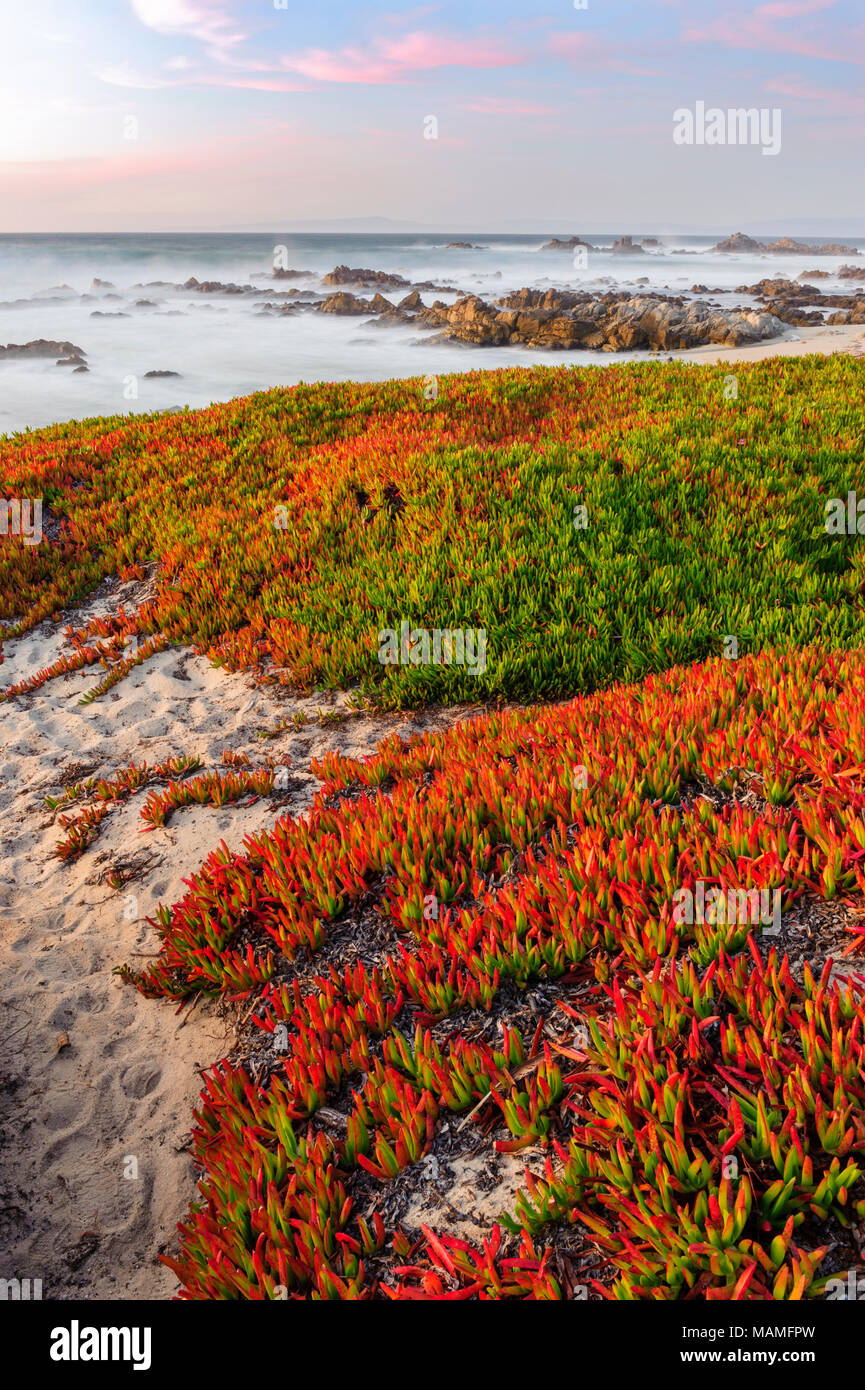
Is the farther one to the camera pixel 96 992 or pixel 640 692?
pixel 640 692

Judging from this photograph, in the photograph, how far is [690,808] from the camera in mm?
4027

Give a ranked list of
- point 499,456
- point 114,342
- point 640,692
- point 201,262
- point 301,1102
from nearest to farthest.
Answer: point 301,1102, point 640,692, point 499,456, point 114,342, point 201,262

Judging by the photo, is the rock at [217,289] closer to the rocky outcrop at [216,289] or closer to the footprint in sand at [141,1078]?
the rocky outcrop at [216,289]

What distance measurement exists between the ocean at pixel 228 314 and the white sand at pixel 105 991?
648 inches

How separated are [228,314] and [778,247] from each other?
12102 centimetres

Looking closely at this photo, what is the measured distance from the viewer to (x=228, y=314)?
63875 millimetres

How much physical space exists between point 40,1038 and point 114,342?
56.0 metres

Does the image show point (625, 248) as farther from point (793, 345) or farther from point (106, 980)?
point (106, 980)

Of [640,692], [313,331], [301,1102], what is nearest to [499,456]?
[640,692]

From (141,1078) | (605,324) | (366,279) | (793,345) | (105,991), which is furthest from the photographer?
(366,279)

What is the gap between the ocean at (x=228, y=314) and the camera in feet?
115

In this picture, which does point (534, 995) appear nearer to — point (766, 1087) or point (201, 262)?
point (766, 1087)

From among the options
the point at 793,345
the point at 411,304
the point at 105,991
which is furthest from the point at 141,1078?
the point at 411,304
